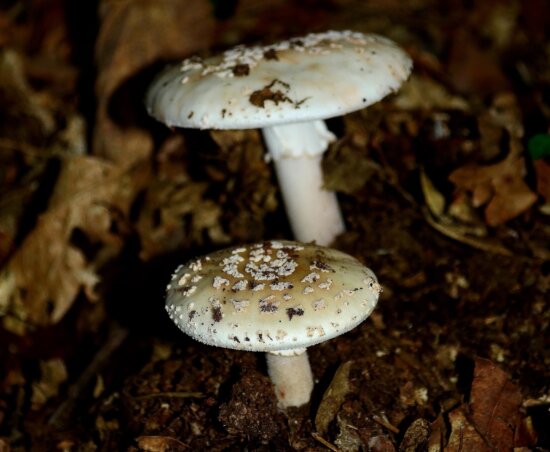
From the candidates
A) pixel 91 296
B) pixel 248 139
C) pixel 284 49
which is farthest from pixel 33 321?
pixel 284 49

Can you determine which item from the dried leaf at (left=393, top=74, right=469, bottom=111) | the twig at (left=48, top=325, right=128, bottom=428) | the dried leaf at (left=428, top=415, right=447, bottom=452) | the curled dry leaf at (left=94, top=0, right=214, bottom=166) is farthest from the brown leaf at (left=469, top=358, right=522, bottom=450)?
the curled dry leaf at (left=94, top=0, right=214, bottom=166)

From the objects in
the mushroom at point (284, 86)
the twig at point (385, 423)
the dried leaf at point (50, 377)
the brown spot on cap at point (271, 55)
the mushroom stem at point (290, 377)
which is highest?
the brown spot on cap at point (271, 55)

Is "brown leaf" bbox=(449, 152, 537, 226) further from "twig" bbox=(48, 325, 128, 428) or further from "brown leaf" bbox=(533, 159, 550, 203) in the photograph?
"twig" bbox=(48, 325, 128, 428)

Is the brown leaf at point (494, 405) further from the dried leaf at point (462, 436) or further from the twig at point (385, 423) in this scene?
the twig at point (385, 423)

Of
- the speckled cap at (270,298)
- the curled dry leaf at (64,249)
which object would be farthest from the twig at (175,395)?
the curled dry leaf at (64,249)

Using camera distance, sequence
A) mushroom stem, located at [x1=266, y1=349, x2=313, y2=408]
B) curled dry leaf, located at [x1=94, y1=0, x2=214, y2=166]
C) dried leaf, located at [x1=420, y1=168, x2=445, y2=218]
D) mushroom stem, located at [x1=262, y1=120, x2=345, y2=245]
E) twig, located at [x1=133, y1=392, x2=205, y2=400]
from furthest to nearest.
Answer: curled dry leaf, located at [x1=94, y1=0, x2=214, y2=166] → dried leaf, located at [x1=420, y1=168, x2=445, y2=218] → mushroom stem, located at [x1=262, y1=120, x2=345, y2=245] → twig, located at [x1=133, y1=392, x2=205, y2=400] → mushroom stem, located at [x1=266, y1=349, x2=313, y2=408]

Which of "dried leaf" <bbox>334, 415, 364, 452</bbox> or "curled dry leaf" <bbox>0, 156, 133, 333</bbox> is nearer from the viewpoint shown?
"dried leaf" <bbox>334, 415, 364, 452</bbox>

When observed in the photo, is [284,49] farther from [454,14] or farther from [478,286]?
[454,14]
